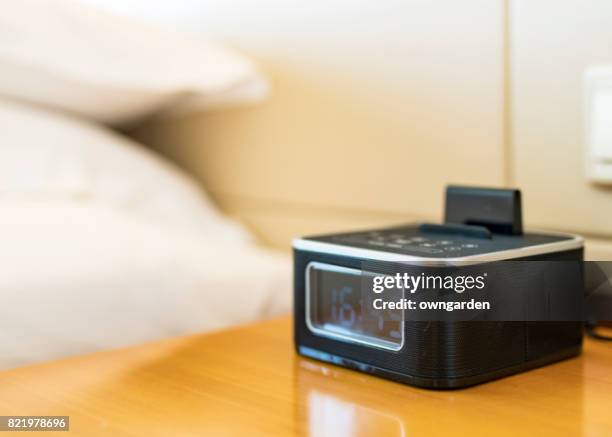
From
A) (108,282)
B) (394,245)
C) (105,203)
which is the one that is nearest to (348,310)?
(394,245)

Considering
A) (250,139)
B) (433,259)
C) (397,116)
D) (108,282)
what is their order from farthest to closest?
(250,139) < (397,116) < (108,282) < (433,259)

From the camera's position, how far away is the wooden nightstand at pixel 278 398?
45cm

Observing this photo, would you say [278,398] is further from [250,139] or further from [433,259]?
[250,139]

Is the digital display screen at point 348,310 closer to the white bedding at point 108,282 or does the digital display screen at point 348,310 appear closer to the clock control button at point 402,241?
the clock control button at point 402,241

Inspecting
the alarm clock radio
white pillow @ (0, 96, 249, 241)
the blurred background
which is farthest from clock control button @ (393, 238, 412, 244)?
white pillow @ (0, 96, 249, 241)

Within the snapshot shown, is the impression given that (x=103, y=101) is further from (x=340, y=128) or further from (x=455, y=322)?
(x=455, y=322)

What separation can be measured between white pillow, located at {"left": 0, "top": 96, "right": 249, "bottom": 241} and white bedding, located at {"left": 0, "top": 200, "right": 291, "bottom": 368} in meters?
0.04

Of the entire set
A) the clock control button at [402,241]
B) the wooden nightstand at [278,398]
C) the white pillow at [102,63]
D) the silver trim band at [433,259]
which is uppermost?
the white pillow at [102,63]

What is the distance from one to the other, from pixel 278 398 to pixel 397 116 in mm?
392

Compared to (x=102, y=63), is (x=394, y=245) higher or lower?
lower

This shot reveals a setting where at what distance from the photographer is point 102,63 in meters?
0.88

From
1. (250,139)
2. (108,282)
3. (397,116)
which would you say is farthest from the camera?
(250,139)

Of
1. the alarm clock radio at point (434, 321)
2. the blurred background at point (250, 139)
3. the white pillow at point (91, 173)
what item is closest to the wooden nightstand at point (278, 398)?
the alarm clock radio at point (434, 321)

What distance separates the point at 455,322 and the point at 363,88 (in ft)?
1.35
